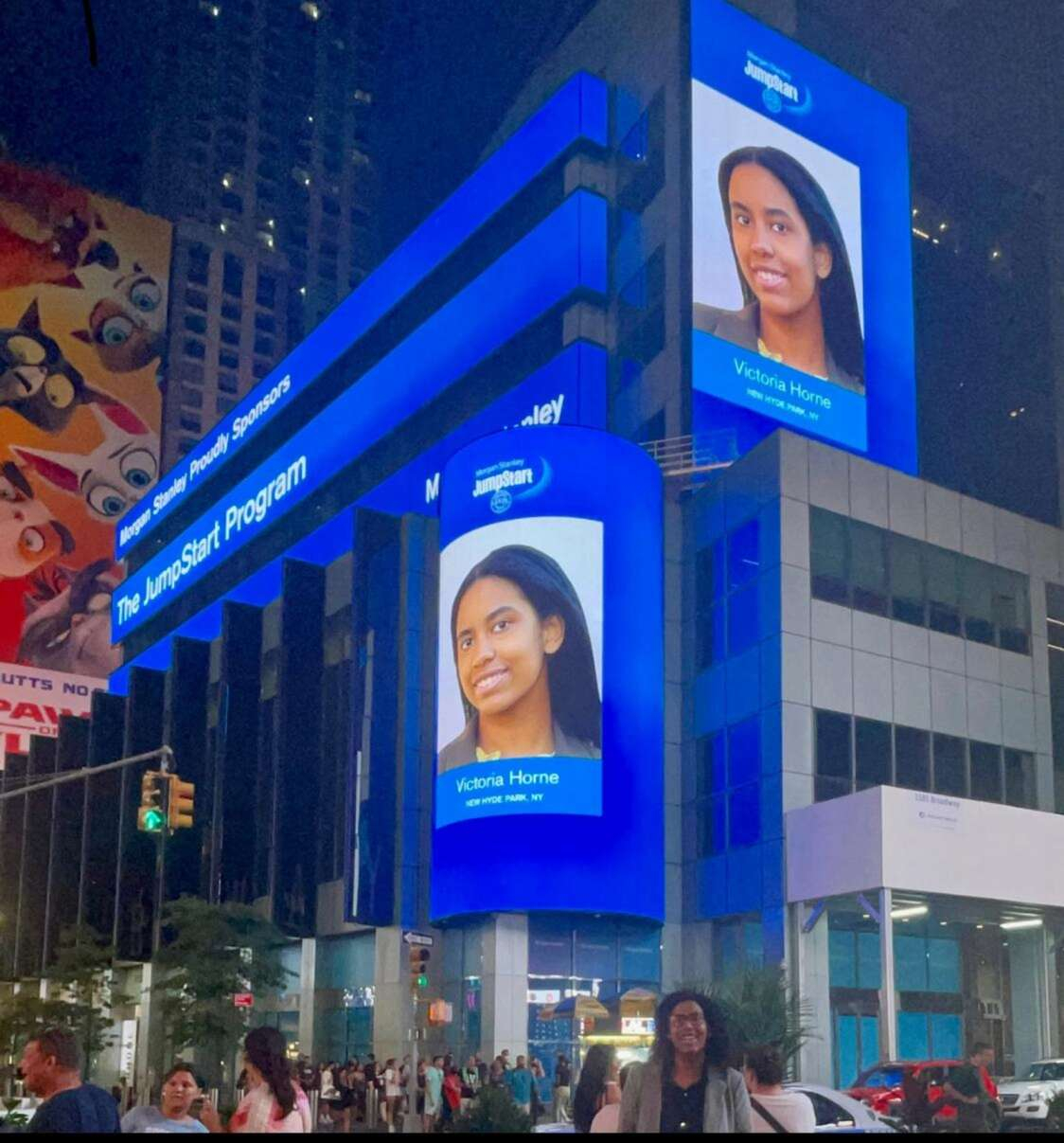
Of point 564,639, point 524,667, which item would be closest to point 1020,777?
point 564,639

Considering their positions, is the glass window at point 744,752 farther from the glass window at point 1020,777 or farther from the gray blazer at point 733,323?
the gray blazer at point 733,323

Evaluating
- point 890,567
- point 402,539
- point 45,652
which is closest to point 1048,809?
point 890,567

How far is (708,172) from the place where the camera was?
167ft

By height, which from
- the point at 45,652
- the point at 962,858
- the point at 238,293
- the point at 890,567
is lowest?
the point at 962,858

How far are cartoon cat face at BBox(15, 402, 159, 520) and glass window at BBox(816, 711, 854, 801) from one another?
Result: 3581 inches

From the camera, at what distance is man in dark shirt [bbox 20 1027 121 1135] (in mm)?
8789

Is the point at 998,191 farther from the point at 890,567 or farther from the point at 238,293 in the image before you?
the point at 238,293

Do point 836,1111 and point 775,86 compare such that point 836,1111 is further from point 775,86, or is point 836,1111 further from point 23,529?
point 23,529

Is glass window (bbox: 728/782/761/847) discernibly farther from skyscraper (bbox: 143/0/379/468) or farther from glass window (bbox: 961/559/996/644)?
skyscraper (bbox: 143/0/379/468)

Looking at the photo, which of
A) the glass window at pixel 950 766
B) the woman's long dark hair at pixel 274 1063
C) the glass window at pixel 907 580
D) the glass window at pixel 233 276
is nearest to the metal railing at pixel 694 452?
the glass window at pixel 907 580

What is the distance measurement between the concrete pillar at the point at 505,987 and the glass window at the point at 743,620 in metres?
8.73

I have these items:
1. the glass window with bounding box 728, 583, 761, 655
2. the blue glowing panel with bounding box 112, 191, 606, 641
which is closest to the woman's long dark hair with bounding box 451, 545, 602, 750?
the glass window with bounding box 728, 583, 761, 655

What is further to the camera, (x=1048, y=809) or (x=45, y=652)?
(x=45, y=652)

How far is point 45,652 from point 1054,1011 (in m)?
90.8
